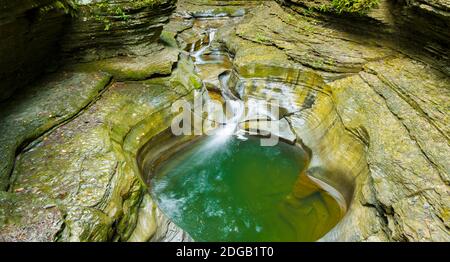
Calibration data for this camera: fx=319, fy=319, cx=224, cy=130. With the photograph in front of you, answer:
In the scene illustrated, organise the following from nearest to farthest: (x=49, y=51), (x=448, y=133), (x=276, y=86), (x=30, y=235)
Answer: (x=30, y=235)
(x=448, y=133)
(x=49, y=51)
(x=276, y=86)

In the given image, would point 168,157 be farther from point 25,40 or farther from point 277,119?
point 25,40

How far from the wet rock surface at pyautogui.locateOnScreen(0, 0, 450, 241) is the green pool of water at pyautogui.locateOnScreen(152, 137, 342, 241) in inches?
23.0

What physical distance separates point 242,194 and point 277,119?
9.27 feet

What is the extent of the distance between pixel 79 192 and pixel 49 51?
5179 millimetres

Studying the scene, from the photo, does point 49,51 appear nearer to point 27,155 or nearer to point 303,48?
point 27,155

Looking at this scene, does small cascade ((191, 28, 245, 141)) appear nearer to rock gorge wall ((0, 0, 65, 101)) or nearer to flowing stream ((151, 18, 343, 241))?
flowing stream ((151, 18, 343, 241))

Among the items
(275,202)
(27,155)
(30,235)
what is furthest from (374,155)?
(27,155)

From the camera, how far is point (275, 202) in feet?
24.6

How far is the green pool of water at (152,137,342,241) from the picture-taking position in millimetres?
6801

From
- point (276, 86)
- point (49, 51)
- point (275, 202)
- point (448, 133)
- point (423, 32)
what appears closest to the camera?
point (448, 133)

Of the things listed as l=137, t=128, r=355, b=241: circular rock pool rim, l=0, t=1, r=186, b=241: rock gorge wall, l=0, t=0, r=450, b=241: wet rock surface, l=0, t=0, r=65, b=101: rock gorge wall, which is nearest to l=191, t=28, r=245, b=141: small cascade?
l=0, t=0, r=450, b=241: wet rock surface

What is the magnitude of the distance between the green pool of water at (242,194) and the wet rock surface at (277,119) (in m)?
0.58

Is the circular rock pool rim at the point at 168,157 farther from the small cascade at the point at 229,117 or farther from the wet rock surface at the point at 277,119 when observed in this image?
the small cascade at the point at 229,117

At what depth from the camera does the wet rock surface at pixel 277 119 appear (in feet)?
17.4
